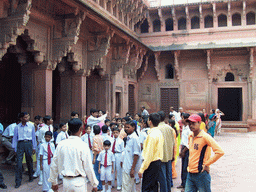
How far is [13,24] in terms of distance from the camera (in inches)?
Result: 271

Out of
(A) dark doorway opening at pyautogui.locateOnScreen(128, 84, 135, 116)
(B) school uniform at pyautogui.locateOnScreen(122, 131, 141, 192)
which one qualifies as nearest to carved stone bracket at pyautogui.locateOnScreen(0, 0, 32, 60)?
(B) school uniform at pyautogui.locateOnScreen(122, 131, 141, 192)

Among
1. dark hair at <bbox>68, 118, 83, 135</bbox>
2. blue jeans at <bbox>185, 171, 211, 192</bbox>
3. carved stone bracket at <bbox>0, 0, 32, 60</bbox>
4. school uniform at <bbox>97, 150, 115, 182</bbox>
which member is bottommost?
school uniform at <bbox>97, 150, 115, 182</bbox>

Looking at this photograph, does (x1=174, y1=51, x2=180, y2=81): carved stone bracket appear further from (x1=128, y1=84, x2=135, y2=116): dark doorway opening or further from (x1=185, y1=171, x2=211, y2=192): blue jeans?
(x1=185, y1=171, x2=211, y2=192): blue jeans

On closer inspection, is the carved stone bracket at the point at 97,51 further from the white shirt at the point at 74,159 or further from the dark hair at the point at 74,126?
the white shirt at the point at 74,159

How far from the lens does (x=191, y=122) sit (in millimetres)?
3656

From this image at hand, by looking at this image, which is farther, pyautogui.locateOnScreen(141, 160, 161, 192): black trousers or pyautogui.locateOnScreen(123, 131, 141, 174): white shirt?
pyautogui.locateOnScreen(123, 131, 141, 174): white shirt

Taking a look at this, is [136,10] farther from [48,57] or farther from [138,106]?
[48,57]

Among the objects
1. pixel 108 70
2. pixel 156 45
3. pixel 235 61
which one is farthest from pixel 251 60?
pixel 108 70

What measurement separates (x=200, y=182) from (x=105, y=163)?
8.18 feet

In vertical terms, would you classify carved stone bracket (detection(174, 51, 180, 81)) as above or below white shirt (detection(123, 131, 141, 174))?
above

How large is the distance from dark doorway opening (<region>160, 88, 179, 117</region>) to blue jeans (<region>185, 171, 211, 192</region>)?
14508 millimetres

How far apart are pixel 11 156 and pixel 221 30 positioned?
1447cm

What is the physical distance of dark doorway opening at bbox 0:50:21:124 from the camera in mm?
10945

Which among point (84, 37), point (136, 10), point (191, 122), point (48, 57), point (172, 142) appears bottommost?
Result: point (172, 142)
